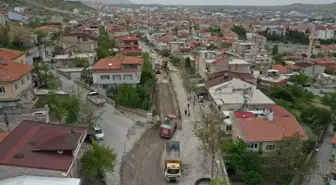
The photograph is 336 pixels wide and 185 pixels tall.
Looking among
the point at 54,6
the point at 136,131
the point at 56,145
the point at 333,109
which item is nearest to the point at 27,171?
the point at 56,145

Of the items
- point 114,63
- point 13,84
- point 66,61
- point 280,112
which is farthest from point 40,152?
point 66,61

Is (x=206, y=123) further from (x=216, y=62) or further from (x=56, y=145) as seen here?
(x=216, y=62)

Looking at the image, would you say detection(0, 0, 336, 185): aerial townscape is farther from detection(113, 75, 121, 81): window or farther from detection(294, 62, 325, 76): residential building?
detection(294, 62, 325, 76): residential building

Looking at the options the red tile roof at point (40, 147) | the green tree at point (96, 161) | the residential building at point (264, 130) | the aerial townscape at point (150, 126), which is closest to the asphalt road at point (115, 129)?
the aerial townscape at point (150, 126)

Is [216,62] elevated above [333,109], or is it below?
above

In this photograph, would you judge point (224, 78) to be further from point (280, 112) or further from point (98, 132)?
point (98, 132)

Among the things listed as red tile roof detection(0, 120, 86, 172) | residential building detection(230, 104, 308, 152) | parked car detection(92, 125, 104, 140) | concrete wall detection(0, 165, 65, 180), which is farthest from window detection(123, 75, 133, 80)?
concrete wall detection(0, 165, 65, 180)
